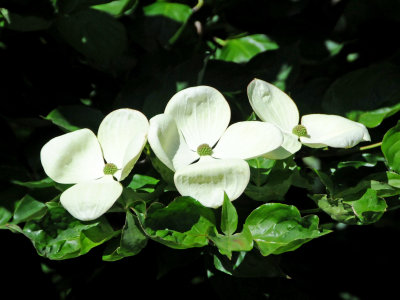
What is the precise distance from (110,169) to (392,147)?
40 centimetres

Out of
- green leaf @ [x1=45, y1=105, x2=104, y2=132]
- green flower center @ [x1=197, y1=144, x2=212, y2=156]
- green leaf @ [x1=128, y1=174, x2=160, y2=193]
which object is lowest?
green leaf @ [x1=128, y1=174, x2=160, y2=193]

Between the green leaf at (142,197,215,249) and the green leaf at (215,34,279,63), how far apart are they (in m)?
0.47

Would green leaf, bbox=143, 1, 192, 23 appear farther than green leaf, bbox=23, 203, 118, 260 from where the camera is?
Yes

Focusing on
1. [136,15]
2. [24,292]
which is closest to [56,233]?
[24,292]

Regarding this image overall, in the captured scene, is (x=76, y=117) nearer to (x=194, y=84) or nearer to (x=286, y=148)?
(x=194, y=84)

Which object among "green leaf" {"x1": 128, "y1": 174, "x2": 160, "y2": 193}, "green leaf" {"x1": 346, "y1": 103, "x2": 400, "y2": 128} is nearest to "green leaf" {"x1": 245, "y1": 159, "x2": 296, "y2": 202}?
"green leaf" {"x1": 128, "y1": 174, "x2": 160, "y2": 193}

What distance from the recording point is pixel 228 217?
2.01ft

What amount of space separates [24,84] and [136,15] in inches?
10.2

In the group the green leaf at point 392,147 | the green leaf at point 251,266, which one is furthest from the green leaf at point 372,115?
the green leaf at point 251,266

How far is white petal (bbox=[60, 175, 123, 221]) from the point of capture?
610 mm

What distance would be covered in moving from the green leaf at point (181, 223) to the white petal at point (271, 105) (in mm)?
164

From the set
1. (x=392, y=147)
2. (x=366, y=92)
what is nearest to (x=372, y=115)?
(x=366, y=92)

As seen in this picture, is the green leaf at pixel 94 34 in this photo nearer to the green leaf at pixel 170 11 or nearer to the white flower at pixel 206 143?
the green leaf at pixel 170 11

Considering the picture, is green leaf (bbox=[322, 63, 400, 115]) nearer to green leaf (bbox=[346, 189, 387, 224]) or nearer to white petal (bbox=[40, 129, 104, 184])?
green leaf (bbox=[346, 189, 387, 224])
